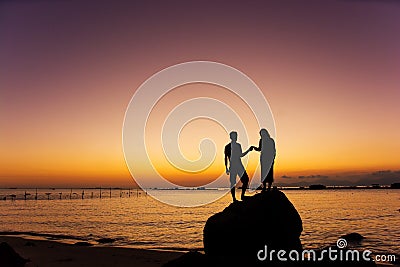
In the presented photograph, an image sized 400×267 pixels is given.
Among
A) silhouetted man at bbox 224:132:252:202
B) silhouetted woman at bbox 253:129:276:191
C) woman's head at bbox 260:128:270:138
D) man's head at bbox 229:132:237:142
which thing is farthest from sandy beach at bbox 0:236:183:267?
woman's head at bbox 260:128:270:138

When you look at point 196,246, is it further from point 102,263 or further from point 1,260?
point 1,260

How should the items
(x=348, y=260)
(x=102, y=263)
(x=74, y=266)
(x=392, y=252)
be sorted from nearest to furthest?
(x=348, y=260)
(x=74, y=266)
(x=102, y=263)
(x=392, y=252)

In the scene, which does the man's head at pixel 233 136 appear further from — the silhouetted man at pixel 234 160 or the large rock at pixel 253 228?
the large rock at pixel 253 228

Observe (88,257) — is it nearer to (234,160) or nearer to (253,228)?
(234,160)

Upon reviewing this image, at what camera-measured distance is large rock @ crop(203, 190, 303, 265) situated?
566 inches

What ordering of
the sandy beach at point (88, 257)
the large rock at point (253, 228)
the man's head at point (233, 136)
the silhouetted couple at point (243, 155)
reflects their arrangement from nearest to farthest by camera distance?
the large rock at point (253, 228)
the man's head at point (233, 136)
the silhouetted couple at point (243, 155)
the sandy beach at point (88, 257)

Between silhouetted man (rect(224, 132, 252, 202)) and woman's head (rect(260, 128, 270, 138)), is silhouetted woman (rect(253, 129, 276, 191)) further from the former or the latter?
silhouetted man (rect(224, 132, 252, 202))

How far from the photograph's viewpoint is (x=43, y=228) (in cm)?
5003

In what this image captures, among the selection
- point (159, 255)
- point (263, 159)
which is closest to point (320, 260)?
point (263, 159)

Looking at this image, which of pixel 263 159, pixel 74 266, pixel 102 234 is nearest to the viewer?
pixel 263 159

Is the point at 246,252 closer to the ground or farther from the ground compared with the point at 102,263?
farther from the ground

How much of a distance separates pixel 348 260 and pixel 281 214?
3541 mm

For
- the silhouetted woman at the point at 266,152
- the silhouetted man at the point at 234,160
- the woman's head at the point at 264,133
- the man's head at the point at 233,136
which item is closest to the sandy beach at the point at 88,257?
the silhouetted man at the point at 234,160

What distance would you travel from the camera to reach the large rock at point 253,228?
14.4 m
